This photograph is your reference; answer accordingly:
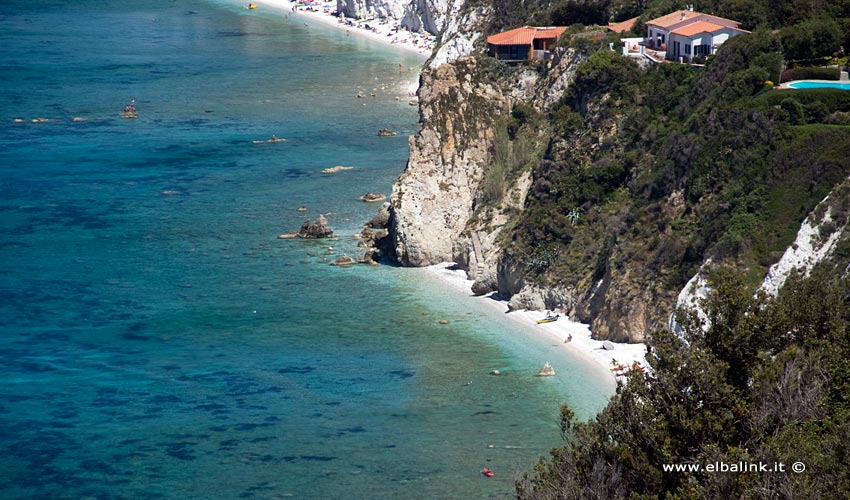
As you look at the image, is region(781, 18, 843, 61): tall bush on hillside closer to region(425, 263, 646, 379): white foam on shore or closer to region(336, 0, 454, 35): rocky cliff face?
region(425, 263, 646, 379): white foam on shore

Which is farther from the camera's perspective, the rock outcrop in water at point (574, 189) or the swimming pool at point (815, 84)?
the swimming pool at point (815, 84)

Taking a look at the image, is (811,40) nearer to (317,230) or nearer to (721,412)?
(317,230)

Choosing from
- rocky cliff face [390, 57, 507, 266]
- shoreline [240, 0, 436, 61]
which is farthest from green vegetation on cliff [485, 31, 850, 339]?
shoreline [240, 0, 436, 61]

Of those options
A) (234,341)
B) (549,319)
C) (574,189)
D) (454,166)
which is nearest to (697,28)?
(574,189)

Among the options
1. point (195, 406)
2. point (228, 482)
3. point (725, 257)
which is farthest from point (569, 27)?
point (228, 482)

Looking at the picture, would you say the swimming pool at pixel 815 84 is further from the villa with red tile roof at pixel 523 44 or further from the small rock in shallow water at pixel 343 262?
the small rock in shallow water at pixel 343 262

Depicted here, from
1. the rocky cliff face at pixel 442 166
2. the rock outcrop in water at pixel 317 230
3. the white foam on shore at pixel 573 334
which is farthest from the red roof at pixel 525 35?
the white foam on shore at pixel 573 334
